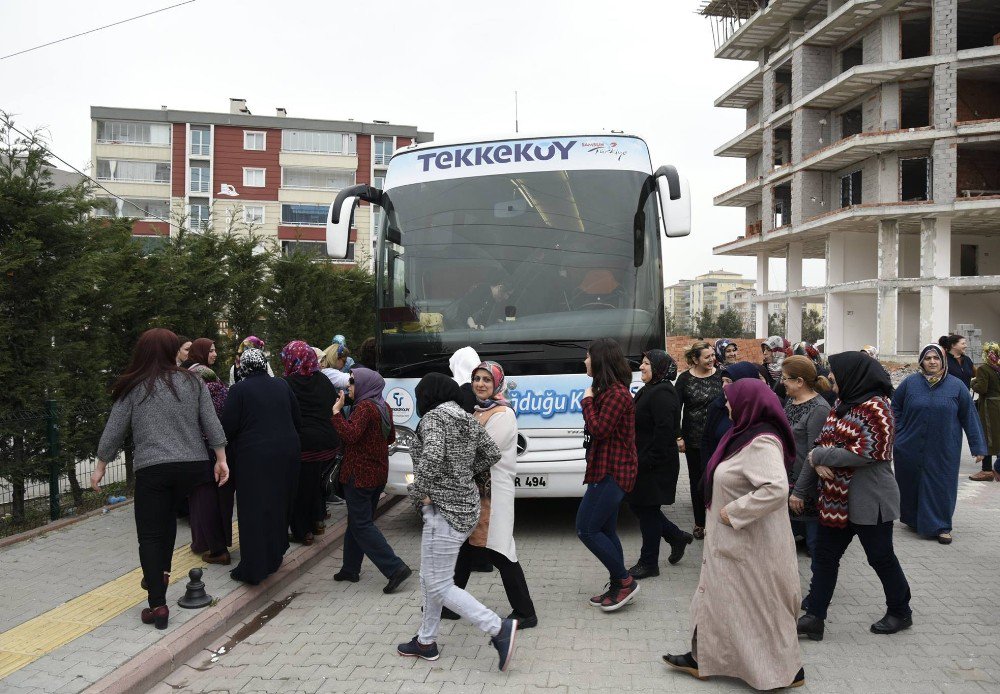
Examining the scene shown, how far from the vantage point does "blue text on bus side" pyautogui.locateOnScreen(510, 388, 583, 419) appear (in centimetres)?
683

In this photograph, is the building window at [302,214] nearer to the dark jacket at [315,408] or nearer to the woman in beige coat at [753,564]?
the dark jacket at [315,408]

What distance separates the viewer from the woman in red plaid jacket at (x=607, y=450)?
5.09 m

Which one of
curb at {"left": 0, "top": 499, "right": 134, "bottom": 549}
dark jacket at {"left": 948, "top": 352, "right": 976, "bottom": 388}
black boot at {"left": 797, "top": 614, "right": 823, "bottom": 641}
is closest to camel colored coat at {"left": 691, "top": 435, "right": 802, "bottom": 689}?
black boot at {"left": 797, "top": 614, "right": 823, "bottom": 641}

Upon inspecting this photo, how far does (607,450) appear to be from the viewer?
5137 millimetres

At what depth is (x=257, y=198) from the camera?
58.8 metres

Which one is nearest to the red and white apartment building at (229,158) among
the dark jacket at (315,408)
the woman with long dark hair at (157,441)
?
the dark jacket at (315,408)

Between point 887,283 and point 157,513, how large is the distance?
141ft

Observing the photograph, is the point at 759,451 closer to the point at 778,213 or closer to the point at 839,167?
the point at 839,167

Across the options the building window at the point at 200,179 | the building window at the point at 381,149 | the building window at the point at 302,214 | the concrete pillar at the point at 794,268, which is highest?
the building window at the point at 381,149

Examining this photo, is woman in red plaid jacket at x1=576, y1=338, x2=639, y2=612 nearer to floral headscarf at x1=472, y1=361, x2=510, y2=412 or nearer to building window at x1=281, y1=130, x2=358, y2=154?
floral headscarf at x1=472, y1=361, x2=510, y2=412

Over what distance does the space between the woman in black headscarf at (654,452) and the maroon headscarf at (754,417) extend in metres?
1.72

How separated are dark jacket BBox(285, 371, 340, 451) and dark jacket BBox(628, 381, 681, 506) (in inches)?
97.9

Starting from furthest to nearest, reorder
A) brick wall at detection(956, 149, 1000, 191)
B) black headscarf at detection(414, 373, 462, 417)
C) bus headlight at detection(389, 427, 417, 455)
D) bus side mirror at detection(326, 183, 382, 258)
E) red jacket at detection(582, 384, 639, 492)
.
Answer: brick wall at detection(956, 149, 1000, 191)
bus side mirror at detection(326, 183, 382, 258)
bus headlight at detection(389, 427, 417, 455)
red jacket at detection(582, 384, 639, 492)
black headscarf at detection(414, 373, 462, 417)

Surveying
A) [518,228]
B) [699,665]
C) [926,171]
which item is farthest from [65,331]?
[926,171]
